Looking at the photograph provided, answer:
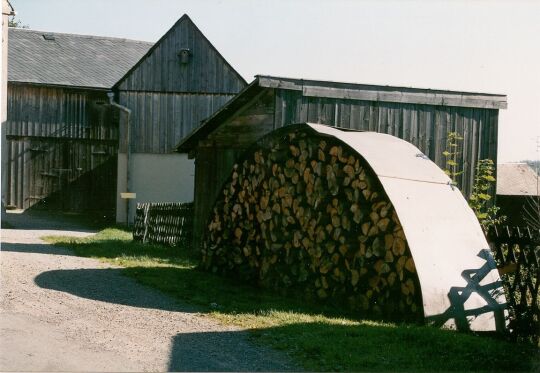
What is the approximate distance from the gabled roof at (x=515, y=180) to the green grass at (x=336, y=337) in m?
16.2

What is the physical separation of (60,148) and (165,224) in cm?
1173

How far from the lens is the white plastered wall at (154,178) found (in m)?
26.8

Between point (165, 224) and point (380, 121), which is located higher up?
point (380, 121)

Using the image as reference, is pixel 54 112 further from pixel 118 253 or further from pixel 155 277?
pixel 155 277

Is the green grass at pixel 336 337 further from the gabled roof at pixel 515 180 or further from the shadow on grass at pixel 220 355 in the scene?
the gabled roof at pixel 515 180

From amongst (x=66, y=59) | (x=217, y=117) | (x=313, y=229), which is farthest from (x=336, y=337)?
(x=66, y=59)

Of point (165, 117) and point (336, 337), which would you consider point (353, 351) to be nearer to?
point (336, 337)

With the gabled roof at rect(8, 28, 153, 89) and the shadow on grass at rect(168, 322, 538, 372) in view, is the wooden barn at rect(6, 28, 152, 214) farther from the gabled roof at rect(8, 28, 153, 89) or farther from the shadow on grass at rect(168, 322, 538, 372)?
the shadow on grass at rect(168, 322, 538, 372)

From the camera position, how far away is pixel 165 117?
2670 centimetres

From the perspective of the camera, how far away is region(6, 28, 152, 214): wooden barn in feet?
91.9

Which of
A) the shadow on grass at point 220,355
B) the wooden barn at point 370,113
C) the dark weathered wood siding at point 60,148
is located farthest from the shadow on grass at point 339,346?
the dark weathered wood siding at point 60,148

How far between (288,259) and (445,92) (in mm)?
6282

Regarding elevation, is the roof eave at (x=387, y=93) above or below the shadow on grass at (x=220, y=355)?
above

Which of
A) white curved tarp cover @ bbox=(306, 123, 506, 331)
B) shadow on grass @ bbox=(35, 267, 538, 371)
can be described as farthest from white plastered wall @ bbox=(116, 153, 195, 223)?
white curved tarp cover @ bbox=(306, 123, 506, 331)
